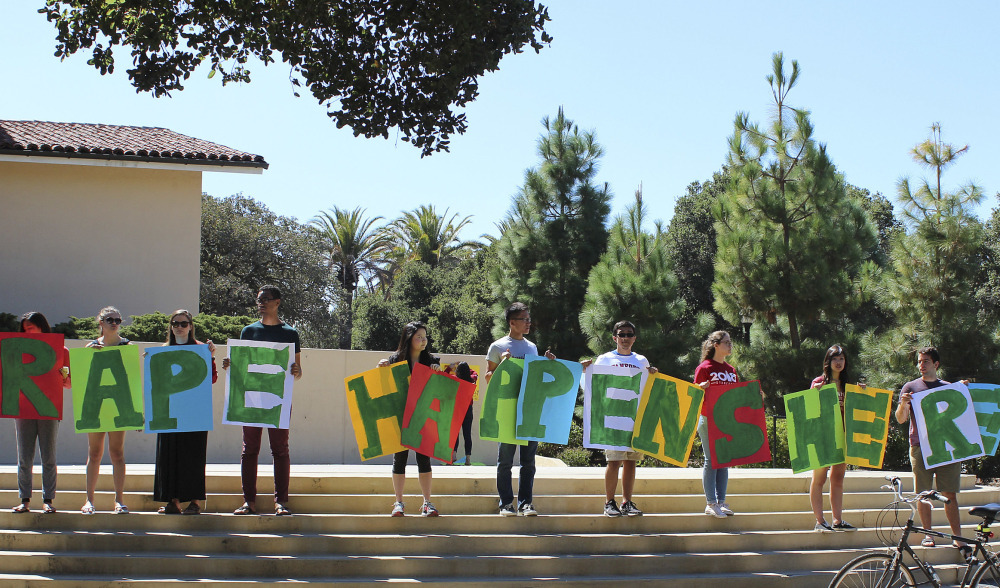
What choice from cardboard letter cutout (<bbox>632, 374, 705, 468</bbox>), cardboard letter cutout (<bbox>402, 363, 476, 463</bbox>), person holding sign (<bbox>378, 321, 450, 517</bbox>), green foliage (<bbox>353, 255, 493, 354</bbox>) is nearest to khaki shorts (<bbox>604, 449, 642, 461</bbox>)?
cardboard letter cutout (<bbox>632, 374, 705, 468</bbox>)

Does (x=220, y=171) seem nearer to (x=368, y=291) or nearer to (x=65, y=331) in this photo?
(x=65, y=331)

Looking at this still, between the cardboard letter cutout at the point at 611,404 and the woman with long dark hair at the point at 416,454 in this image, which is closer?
the woman with long dark hair at the point at 416,454

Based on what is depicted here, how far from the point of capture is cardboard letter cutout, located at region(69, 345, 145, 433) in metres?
7.40

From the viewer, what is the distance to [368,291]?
4716 cm

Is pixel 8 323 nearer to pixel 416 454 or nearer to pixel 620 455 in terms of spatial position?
pixel 416 454

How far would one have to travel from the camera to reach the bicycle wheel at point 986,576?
608 centimetres

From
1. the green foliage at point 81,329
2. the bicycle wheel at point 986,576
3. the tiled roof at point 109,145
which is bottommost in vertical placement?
the bicycle wheel at point 986,576

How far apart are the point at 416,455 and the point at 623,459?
1.85 m

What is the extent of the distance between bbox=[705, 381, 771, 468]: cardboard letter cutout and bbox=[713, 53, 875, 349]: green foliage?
916cm

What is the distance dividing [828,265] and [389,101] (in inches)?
442

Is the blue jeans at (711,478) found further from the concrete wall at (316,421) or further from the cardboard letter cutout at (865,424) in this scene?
the concrete wall at (316,421)

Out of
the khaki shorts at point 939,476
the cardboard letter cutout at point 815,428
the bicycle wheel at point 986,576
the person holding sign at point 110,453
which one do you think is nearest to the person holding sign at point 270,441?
the person holding sign at point 110,453

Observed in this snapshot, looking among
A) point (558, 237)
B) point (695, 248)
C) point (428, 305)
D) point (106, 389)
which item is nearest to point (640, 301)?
point (558, 237)

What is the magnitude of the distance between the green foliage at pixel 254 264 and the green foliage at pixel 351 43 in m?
20.3
